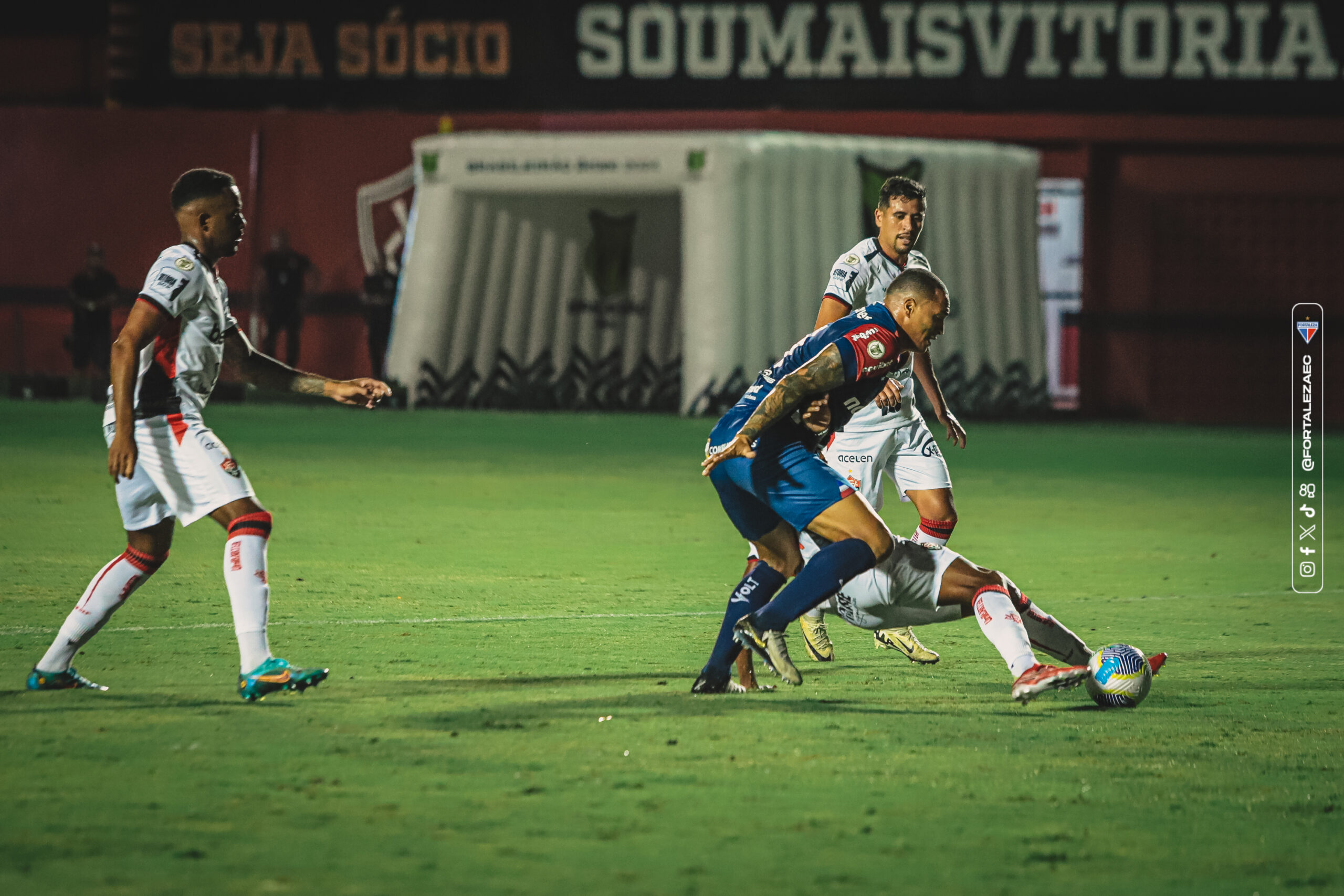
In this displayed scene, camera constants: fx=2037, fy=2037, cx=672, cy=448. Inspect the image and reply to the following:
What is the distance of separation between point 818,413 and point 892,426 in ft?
5.26

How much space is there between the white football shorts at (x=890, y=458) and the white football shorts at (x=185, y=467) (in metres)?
2.81

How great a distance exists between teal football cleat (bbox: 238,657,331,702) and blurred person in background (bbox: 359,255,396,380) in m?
21.4

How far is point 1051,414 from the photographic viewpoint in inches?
1039

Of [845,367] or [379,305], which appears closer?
[845,367]

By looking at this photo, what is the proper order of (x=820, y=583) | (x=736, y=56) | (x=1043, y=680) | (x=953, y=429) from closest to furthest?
(x=1043, y=680) → (x=820, y=583) → (x=953, y=429) → (x=736, y=56)

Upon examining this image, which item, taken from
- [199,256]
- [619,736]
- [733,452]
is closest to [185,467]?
[199,256]

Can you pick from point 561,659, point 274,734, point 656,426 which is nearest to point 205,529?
point 561,659

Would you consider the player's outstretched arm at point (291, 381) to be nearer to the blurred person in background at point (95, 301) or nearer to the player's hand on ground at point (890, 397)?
the player's hand on ground at point (890, 397)

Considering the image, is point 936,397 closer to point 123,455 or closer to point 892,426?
point 892,426

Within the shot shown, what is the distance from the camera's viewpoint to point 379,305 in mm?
28703

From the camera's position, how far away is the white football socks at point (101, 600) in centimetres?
729

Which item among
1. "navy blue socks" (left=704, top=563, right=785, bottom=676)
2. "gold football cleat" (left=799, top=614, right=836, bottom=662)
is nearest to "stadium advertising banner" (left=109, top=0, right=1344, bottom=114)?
"gold football cleat" (left=799, top=614, right=836, bottom=662)

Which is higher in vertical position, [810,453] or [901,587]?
[810,453]

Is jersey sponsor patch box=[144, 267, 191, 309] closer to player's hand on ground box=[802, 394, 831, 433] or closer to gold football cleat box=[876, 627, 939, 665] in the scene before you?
player's hand on ground box=[802, 394, 831, 433]
